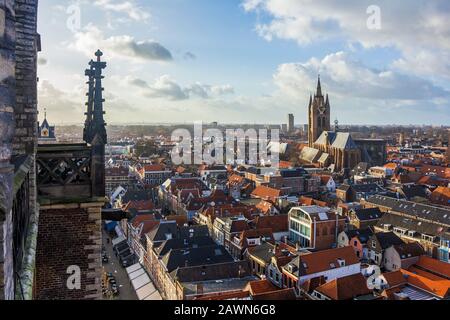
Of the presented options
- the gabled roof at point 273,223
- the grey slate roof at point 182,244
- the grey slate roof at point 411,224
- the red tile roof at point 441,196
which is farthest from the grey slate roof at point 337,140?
the grey slate roof at point 182,244

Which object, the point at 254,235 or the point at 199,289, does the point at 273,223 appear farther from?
the point at 199,289

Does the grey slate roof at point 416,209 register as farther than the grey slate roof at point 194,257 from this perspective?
Yes

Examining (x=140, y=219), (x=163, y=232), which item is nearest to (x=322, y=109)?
(x=140, y=219)

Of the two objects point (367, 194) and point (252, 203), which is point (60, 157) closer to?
point (252, 203)

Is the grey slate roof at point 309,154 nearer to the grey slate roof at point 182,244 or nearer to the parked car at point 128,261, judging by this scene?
the parked car at point 128,261

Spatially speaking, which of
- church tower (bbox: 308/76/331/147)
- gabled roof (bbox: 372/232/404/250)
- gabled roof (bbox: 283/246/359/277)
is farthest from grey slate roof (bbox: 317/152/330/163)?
gabled roof (bbox: 283/246/359/277)

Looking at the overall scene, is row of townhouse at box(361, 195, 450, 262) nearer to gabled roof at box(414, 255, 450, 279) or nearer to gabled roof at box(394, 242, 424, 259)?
gabled roof at box(394, 242, 424, 259)
